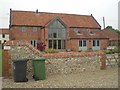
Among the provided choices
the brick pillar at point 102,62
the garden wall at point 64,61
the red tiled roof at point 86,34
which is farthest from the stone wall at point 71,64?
the red tiled roof at point 86,34

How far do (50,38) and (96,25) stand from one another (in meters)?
14.1

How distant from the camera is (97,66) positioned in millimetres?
16344

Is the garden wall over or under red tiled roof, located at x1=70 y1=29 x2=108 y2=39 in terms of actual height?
under

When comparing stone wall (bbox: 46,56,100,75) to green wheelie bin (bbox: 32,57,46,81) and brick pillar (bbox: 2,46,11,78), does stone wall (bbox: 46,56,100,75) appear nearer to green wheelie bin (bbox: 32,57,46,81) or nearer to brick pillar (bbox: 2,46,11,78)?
green wheelie bin (bbox: 32,57,46,81)

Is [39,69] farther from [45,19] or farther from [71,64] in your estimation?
[45,19]

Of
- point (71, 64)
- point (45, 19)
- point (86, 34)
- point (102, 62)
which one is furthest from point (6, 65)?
point (86, 34)

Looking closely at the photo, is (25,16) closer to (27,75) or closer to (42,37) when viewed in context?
(42,37)

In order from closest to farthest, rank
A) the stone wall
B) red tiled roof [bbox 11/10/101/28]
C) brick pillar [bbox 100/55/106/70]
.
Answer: the stone wall
brick pillar [bbox 100/55/106/70]
red tiled roof [bbox 11/10/101/28]

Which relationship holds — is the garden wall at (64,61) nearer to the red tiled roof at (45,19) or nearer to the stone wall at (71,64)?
the stone wall at (71,64)

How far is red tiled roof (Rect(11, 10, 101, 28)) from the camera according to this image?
53156mm

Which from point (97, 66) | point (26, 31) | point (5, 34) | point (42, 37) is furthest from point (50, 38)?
point (97, 66)

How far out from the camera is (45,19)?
56031mm

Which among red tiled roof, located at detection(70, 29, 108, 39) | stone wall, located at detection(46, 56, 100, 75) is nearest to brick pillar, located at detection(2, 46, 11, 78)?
stone wall, located at detection(46, 56, 100, 75)

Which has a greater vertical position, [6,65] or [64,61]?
[64,61]
